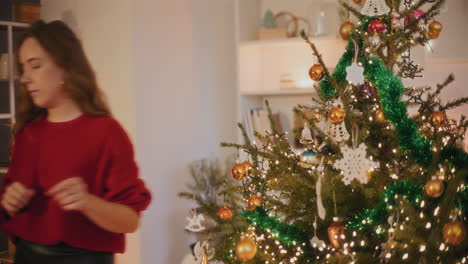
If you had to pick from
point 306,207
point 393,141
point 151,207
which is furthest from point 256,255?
point 151,207

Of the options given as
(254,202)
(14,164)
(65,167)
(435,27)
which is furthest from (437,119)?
(14,164)

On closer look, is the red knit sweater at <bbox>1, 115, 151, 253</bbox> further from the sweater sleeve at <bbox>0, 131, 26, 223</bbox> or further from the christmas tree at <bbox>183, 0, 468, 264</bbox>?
the christmas tree at <bbox>183, 0, 468, 264</bbox>

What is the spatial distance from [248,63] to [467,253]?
2353 mm

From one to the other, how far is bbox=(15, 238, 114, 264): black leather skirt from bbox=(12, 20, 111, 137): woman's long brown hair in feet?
1.00

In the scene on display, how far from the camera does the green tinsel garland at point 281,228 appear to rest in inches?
52.2

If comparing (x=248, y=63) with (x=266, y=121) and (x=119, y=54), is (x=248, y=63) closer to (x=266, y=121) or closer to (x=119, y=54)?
(x=266, y=121)

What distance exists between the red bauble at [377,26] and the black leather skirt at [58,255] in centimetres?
84

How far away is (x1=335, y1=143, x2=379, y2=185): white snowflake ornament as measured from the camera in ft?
3.88

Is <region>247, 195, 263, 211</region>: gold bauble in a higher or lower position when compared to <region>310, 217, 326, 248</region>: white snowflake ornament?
higher

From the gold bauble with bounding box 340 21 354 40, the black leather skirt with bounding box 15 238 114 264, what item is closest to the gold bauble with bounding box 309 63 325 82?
the gold bauble with bounding box 340 21 354 40

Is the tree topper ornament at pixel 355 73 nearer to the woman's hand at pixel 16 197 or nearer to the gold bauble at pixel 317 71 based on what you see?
the gold bauble at pixel 317 71

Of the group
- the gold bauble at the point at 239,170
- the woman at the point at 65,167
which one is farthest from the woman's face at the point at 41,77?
the gold bauble at the point at 239,170

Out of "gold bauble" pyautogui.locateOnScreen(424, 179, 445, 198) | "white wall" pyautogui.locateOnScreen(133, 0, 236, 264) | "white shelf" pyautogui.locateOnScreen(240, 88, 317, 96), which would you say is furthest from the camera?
"white shelf" pyautogui.locateOnScreen(240, 88, 317, 96)

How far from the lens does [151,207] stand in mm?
2945
